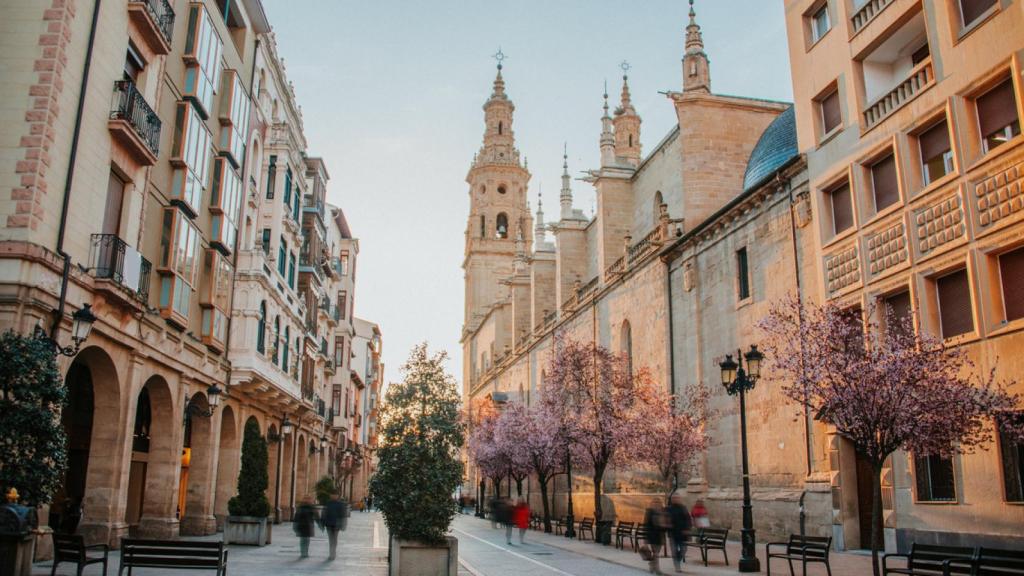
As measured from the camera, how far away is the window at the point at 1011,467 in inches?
581

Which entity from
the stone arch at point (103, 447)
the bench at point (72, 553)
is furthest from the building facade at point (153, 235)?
the bench at point (72, 553)

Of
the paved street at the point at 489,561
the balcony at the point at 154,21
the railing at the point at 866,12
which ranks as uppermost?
the railing at the point at 866,12

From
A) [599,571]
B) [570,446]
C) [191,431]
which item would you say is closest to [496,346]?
[570,446]

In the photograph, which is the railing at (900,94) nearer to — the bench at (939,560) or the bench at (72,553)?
the bench at (939,560)

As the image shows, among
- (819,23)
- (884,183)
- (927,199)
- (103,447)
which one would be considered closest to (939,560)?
(927,199)

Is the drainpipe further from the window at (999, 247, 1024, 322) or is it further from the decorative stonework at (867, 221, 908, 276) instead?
the window at (999, 247, 1024, 322)

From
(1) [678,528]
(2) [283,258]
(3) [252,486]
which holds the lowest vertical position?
(1) [678,528]

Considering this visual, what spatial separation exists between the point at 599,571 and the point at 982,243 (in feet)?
34.2

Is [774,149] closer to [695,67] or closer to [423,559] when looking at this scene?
[695,67]

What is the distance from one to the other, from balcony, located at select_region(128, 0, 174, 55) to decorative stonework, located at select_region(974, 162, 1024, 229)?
18365 millimetres

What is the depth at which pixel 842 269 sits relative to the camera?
66.3 feet

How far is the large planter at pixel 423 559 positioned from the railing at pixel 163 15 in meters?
13.6

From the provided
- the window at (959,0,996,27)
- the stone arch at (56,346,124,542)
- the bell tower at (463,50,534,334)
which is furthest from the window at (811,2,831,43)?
the bell tower at (463,50,534,334)

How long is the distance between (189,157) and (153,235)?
2.79 metres
